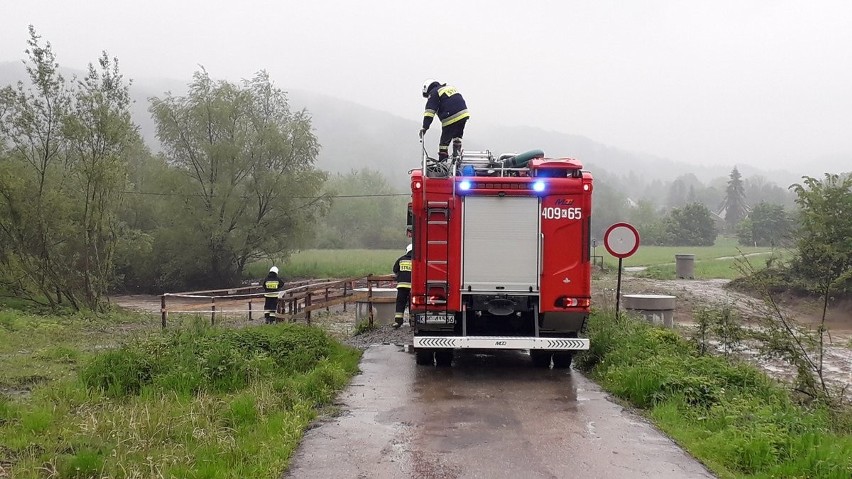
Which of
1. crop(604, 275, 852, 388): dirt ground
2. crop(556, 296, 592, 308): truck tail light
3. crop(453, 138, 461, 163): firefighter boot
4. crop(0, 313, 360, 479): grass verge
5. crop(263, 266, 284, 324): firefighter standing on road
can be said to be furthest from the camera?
crop(263, 266, 284, 324): firefighter standing on road

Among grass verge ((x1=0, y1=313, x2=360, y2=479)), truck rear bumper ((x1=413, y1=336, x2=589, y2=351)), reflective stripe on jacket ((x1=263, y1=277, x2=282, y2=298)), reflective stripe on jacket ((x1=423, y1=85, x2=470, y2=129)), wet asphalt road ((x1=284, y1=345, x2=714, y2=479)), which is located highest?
reflective stripe on jacket ((x1=423, y1=85, x2=470, y2=129))

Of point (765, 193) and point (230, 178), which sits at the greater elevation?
point (765, 193)

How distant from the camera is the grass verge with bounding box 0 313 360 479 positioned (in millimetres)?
5398

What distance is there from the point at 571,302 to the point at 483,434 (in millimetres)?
3342

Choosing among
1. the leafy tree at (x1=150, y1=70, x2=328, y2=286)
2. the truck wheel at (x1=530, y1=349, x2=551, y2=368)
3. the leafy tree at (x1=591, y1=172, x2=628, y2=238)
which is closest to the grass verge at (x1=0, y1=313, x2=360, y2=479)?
the truck wheel at (x1=530, y1=349, x2=551, y2=368)

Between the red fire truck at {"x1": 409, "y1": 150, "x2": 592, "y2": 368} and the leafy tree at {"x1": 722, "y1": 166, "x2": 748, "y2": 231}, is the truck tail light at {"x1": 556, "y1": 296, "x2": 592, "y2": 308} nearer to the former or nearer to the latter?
the red fire truck at {"x1": 409, "y1": 150, "x2": 592, "y2": 368}

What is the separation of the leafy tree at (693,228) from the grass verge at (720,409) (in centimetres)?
7944

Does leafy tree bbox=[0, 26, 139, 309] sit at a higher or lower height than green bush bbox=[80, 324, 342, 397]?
higher

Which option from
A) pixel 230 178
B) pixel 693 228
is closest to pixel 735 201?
pixel 693 228

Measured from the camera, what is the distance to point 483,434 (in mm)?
6688

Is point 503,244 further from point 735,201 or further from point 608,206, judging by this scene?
point 735,201

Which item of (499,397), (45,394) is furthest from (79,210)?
(499,397)

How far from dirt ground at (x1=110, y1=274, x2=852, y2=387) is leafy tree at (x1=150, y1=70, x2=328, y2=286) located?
179 inches

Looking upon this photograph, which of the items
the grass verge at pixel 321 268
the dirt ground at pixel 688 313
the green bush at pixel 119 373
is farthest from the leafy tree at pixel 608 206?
the green bush at pixel 119 373
